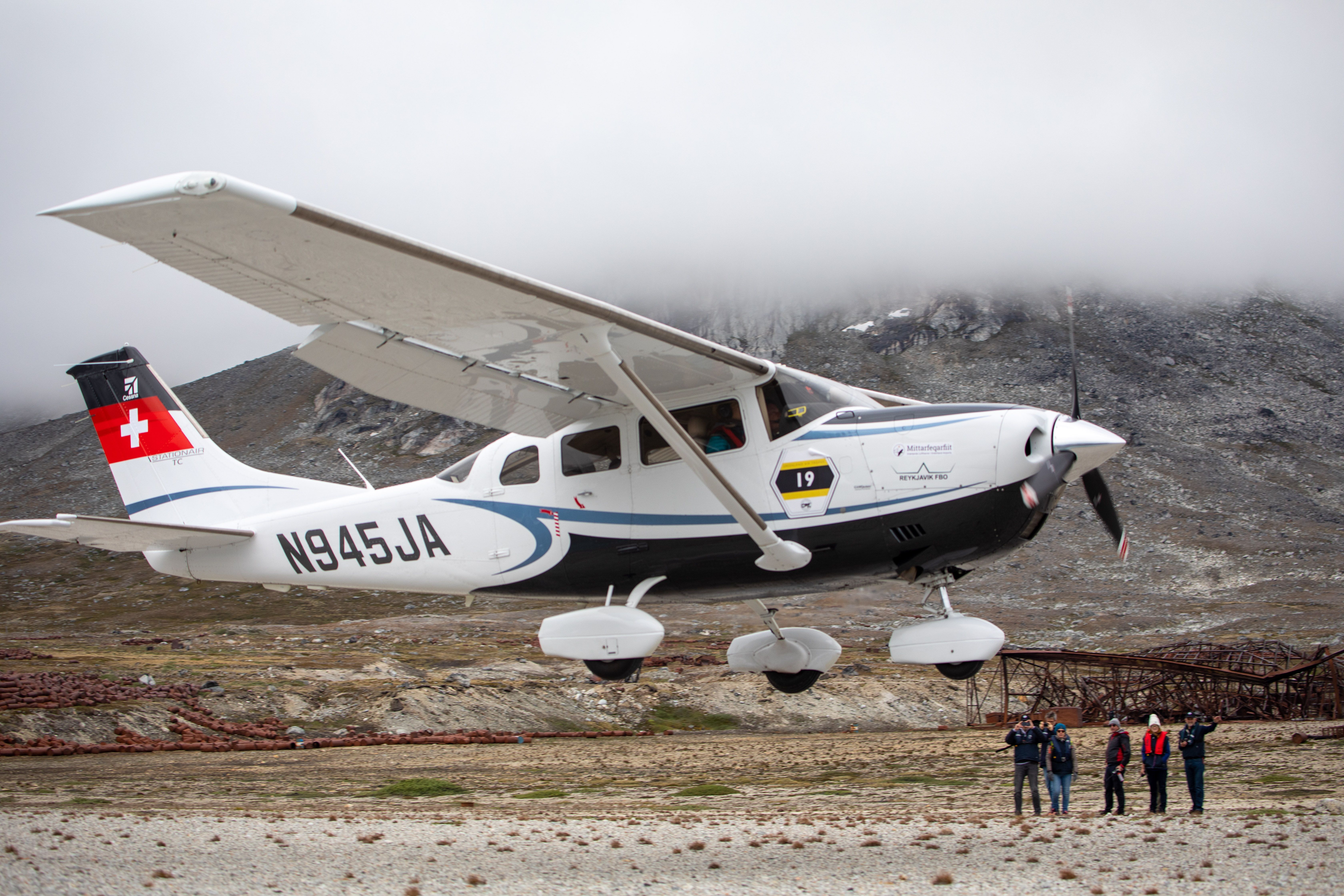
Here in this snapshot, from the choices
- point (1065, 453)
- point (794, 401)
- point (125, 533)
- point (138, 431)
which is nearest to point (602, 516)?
point (794, 401)

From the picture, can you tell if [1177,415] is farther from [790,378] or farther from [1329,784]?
[790,378]

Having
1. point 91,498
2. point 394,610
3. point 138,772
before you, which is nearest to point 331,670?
point 138,772

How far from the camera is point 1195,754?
14.2 metres

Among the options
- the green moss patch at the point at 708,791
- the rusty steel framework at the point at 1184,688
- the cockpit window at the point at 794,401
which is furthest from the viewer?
the rusty steel framework at the point at 1184,688

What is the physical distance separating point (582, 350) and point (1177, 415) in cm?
12993

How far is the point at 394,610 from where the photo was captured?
279 ft

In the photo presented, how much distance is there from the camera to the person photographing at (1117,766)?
14477mm

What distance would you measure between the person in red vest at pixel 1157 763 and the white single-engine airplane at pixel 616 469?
11.9 ft

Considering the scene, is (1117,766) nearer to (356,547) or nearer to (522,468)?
(522,468)

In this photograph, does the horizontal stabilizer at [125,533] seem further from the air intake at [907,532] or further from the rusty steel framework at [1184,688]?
the rusty steel framework at [1184,688]

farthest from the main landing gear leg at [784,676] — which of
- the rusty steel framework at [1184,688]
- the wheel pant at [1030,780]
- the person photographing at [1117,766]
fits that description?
the rusty steel framework at [1184,688]

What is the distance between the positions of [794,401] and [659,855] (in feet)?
18.5

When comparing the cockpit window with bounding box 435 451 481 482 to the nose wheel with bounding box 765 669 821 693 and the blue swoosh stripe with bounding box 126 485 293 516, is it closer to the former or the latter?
the blue swoosh stripe with bounding box 126 485 293 516

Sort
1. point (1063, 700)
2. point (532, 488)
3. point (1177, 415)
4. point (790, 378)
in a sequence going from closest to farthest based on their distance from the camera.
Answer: point (790, 378) → point (532, 488) → point (1063, 700) → point (1177, 415)
